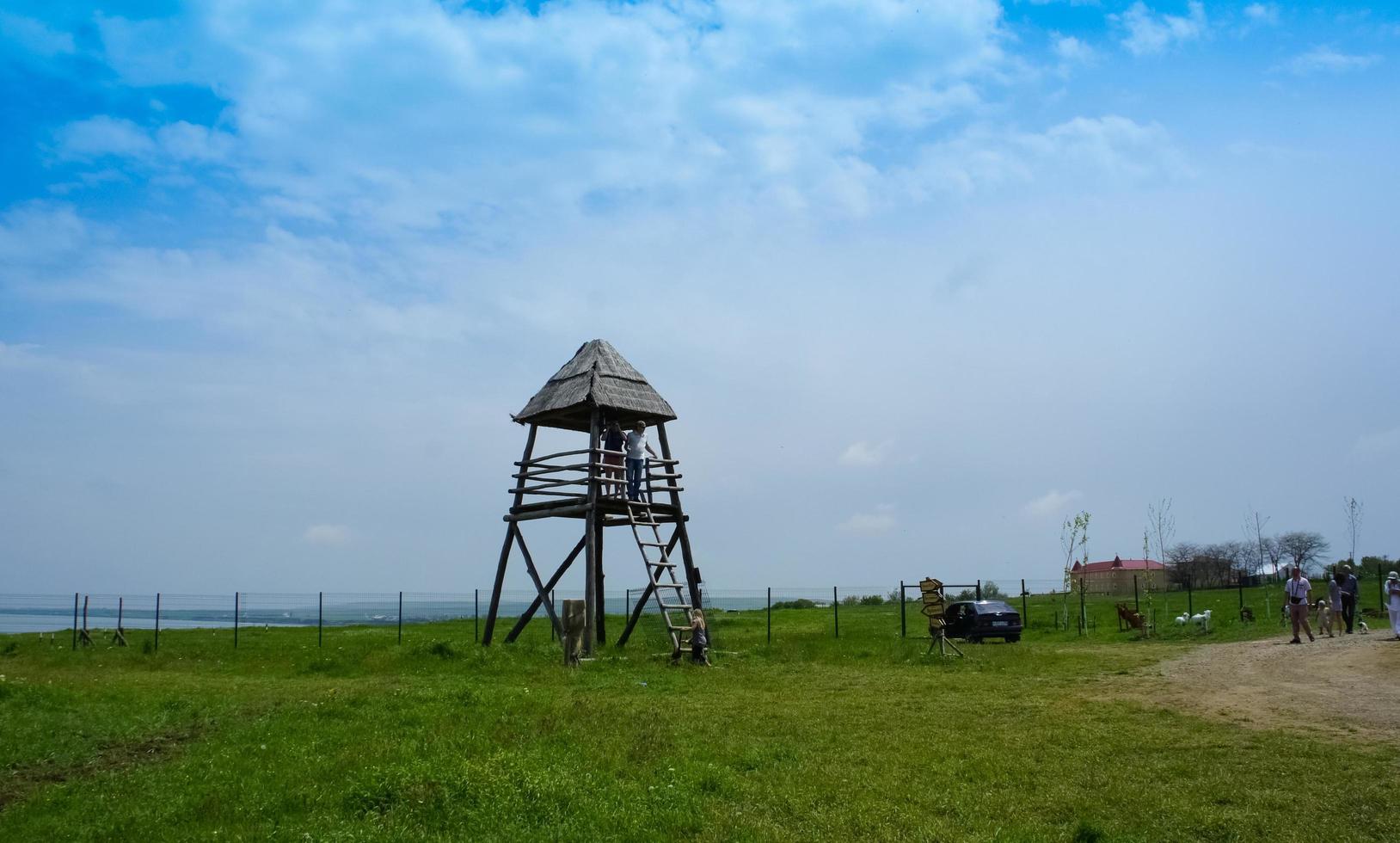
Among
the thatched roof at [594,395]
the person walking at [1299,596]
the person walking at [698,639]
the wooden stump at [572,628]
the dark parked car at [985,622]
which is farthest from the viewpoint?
the dark parked car at [985,622]

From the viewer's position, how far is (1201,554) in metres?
77.0

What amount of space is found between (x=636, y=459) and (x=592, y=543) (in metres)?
2.08

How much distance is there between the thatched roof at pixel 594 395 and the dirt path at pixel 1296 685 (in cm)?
1198

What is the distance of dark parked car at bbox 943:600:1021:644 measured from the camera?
30375 millimetres

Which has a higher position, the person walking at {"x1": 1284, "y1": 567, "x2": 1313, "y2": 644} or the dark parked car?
the person walking at {"x1": 1284, "y1": 567, "x2": 1313, "y2": 644}

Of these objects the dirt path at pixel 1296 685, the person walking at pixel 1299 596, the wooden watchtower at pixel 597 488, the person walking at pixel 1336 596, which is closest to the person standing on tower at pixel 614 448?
the wooden watchtower at pixel 597 488

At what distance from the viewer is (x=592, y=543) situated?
858 inches

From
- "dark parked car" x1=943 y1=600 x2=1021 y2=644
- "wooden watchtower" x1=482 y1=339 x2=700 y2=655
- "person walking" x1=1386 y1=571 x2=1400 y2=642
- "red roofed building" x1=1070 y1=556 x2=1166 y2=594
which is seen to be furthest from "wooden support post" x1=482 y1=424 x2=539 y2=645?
"red roofed building" x1=1070 y1=556 x2=1166 y2=594

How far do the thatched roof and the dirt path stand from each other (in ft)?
39.3

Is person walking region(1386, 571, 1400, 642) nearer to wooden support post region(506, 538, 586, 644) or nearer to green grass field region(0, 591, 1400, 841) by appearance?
green grass field region(0, 591, 1400, 841)

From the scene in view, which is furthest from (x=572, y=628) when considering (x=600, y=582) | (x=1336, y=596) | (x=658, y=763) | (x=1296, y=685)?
(x=1336, y=596)

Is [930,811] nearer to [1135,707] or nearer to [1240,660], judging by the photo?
[1135,707]

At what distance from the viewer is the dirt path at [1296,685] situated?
12.7 m

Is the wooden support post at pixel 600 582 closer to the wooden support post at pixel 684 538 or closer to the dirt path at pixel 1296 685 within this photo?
Result: the wooden support post at pixel 684 538
